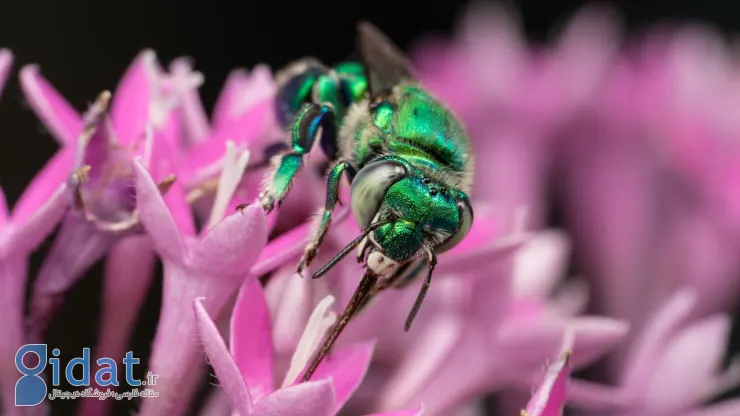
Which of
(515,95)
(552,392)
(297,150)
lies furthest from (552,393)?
(515,95)

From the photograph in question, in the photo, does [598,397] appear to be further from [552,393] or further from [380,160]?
[380,160]

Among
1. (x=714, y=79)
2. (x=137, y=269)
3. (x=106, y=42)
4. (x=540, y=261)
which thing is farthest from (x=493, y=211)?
(x=106, y=42)

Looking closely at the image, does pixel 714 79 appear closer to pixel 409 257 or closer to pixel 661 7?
pixel 661 7

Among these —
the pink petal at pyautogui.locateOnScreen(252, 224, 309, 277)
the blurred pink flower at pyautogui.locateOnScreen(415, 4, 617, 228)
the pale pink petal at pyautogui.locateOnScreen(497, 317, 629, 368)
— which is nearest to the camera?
the pink petal at pyautogui.locateOnScreen(252, 224, 309, 277)

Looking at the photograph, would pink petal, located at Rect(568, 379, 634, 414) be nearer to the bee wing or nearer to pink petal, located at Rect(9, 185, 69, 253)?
the bee wing

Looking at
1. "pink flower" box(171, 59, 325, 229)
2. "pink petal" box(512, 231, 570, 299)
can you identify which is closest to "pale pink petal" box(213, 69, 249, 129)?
"pink flower" box(171, 59, 325, 229)
